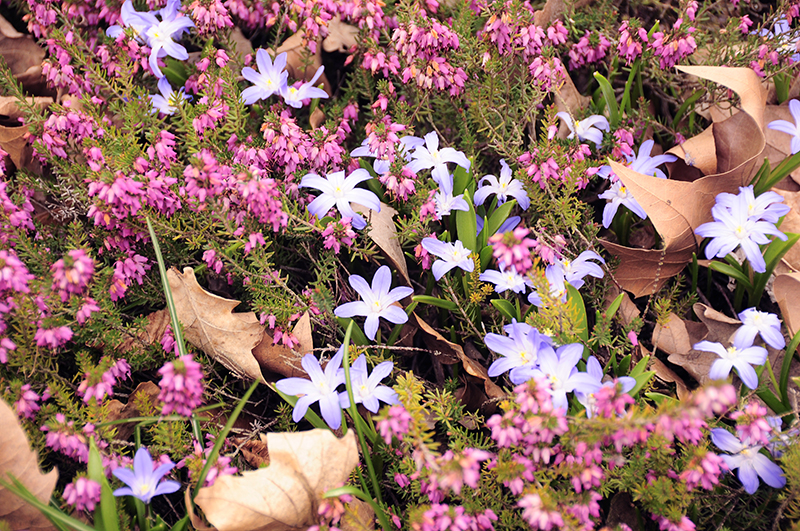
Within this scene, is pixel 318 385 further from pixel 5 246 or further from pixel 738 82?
pixel 738 82

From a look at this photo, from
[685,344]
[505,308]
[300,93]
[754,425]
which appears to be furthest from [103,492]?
[685,344]

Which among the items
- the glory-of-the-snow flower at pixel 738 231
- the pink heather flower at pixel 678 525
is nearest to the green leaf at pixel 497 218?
the glory-of-the-snow flower at pixel 738 231

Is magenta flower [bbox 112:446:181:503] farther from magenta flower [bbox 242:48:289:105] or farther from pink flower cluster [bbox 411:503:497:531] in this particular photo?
magenta flower [bbox 242:48:289:105]

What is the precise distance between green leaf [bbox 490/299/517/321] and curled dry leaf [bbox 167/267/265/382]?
1.11 meters

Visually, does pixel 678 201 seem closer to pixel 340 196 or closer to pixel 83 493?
pixel 340 196

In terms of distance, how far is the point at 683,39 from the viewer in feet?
9.42

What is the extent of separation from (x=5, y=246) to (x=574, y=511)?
2.48 metres

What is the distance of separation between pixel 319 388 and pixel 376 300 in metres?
0.49

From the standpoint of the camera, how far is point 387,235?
116 inches

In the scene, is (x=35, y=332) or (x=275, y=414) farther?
(x=275, y=414)

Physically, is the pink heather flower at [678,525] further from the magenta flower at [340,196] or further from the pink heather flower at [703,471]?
the magenta flower at [340,196]

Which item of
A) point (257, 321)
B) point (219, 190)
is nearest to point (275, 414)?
point (257, 321)

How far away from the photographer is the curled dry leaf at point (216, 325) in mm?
2699

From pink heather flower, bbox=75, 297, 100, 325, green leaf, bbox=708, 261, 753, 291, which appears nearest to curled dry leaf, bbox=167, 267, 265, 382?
pink heather flower, bbox=75, 297, 100, 325
